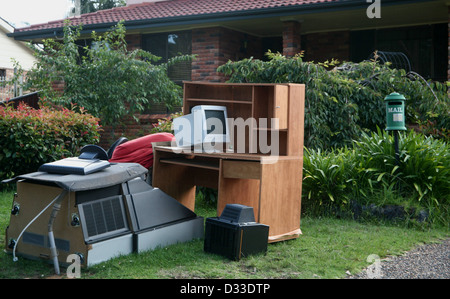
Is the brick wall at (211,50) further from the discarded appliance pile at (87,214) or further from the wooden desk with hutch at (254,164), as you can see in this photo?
the discarded appliance pile at (87,214)

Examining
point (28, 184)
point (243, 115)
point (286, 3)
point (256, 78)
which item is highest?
point (286, 3)

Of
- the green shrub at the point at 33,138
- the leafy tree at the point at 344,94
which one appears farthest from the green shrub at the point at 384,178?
the green shrub at the point at 33,138

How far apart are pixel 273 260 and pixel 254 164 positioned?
1.01m

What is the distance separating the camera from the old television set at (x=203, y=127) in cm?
599

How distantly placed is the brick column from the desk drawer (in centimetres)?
664

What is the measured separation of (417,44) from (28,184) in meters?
9.74

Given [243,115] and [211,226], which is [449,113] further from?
[211,226]

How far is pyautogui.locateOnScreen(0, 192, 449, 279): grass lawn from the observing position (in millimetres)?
4434

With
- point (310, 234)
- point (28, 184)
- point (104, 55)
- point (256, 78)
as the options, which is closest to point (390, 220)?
point (310, 234)

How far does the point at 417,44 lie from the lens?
11.9 metres

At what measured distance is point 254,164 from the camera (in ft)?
17.6

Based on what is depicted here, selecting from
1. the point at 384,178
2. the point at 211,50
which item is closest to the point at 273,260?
the point at 384,178

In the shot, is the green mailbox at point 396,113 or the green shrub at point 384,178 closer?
the green shrub at point 384,178

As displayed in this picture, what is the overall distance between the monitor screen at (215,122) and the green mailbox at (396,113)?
231cm
